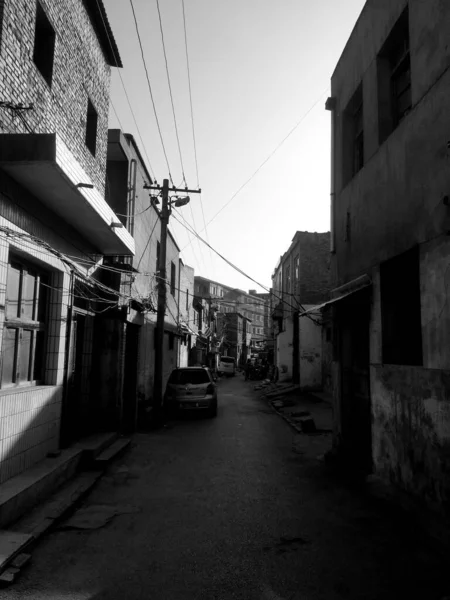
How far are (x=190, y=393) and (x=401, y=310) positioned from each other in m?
9.45

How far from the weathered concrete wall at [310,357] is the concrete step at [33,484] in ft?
50.8

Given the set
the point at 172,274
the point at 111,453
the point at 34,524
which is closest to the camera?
the point at 34,524

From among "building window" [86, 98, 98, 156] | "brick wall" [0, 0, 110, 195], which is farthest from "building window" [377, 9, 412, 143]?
"building window" [86, 98, 98, 156]

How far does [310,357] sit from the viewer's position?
21.9 meters

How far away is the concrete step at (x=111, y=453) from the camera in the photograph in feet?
26.2

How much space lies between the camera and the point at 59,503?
232 inches

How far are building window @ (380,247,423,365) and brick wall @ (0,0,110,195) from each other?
5564 mm

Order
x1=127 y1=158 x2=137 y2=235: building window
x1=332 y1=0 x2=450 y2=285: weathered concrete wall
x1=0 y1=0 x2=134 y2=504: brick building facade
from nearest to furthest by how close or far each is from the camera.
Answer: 1. x1=332 y1=0 x2=450 y2=285: weathered concrete wall
2. x1=0 y1=0 x2=134 y2=504: brick building facade
3. x1=127 y1=158 x2=137 y2=235: building window

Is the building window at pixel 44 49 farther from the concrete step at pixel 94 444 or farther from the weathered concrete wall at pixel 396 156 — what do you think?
the concrete step at pixel 94 444

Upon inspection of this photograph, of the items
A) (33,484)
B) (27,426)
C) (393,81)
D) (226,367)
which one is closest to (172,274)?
(393,81)

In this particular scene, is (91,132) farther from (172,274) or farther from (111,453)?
(172,274)

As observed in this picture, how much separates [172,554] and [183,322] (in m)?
22.3

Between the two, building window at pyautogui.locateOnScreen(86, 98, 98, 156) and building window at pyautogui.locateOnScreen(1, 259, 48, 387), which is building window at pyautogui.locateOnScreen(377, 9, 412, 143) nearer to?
building window at pyautogui.locateOnScreen(86, 98, 98, 156)

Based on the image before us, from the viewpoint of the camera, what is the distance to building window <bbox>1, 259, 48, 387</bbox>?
20.2 feet
